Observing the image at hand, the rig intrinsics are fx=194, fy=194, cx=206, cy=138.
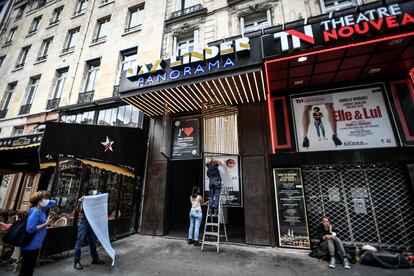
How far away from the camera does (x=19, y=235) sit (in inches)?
130

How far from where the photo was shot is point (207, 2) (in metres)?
10.2

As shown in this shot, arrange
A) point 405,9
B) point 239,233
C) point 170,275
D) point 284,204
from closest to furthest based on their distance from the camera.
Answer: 1. point 170,275
2. point 405,9
3. point 284,204
4. point 239,233

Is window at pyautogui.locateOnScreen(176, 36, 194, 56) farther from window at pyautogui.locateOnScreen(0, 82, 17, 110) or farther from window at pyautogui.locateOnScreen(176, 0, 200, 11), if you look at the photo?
window at pyautogui.locateOnScreen(0, 82, 17, 110)

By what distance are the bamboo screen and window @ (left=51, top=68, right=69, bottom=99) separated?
10.2 meters

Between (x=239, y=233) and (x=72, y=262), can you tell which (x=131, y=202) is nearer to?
(x=72, y=262)

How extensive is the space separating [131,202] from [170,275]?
4547 mm

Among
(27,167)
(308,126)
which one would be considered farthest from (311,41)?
(27,167)

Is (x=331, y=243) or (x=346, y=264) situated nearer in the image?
(x=346, y=264)

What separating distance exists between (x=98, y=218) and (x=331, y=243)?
610cm

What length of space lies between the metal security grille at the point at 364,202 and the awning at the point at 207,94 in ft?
11.1

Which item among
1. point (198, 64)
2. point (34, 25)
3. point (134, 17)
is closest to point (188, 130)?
point (198, 64)

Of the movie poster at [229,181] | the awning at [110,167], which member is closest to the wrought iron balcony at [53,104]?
the awning at [110,167]

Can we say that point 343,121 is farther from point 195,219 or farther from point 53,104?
point 53,104

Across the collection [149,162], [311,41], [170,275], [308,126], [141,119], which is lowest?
[170,275]
